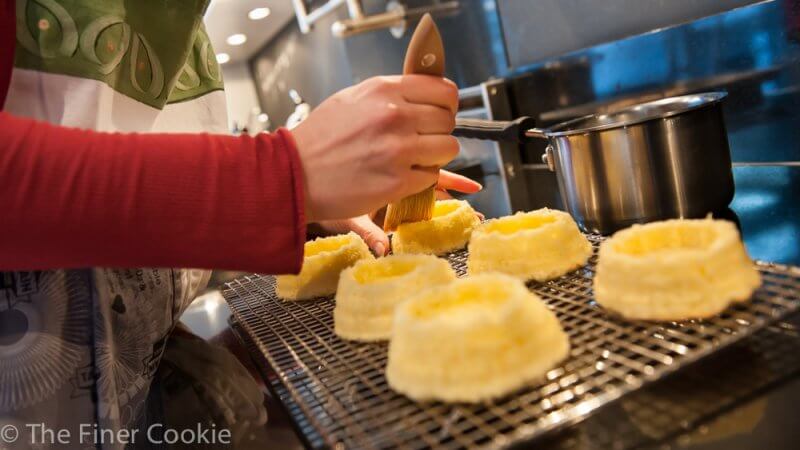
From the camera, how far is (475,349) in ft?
1.95

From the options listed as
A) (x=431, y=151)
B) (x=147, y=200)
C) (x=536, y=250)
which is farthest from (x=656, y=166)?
(x=147, y=200)

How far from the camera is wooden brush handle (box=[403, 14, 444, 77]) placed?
0.83 metres

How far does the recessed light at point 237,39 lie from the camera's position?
16.0 ft

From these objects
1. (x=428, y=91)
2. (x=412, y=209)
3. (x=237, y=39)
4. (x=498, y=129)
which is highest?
(x=237, y=39)

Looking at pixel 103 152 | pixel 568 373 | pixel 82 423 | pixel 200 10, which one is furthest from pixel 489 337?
pixel 200 10

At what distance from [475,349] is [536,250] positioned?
336mm

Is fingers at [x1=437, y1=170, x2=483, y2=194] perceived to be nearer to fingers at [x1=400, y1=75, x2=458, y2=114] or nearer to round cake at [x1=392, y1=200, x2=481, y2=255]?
round cake at [x1=392, y1=200, x2=481, y2=255]

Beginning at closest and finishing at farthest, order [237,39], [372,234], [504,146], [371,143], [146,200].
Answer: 1. [146,200]
2. [371,143]
3. [372,234]
4. [504,146]
5. [237,39]

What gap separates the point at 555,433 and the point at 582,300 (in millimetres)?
289

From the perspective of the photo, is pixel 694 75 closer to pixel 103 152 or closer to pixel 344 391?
pixel 344 391

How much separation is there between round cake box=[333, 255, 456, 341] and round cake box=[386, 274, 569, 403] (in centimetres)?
15

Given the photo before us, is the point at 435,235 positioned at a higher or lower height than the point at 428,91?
lower

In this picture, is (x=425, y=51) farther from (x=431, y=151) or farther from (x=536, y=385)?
(x=536, y=385)

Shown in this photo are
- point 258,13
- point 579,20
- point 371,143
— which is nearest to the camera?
point 371,143
